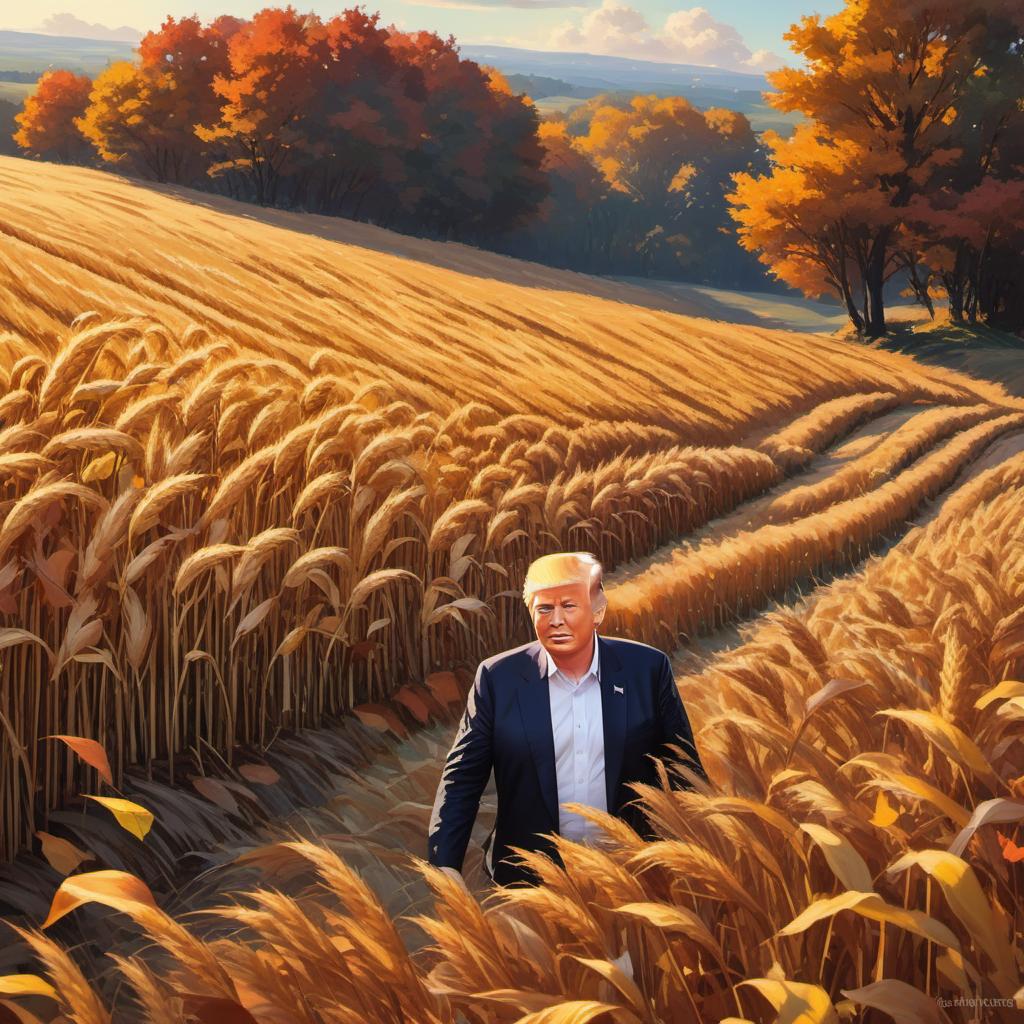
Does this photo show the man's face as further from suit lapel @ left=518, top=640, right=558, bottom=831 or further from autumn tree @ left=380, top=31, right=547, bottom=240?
autumn tree @ left=380, top=31, right=547, bottom=240

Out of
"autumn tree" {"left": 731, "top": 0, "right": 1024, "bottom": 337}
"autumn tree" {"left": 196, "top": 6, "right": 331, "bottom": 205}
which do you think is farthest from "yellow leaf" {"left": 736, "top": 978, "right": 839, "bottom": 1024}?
"autumn tree" {"left": 196, "top": 6, "right": 331, "bottom": 205}

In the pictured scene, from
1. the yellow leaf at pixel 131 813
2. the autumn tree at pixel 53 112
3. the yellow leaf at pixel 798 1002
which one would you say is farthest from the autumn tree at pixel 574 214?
the yellow leaf at pixel 798 1002

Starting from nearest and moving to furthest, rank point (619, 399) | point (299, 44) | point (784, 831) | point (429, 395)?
point (784, 831), point (429, 395), point (619, 399), point (299, 44)

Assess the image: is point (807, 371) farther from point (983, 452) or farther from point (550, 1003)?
point (550, 1003)

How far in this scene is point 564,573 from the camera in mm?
2949

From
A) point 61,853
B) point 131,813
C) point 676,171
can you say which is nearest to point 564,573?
point 131,813

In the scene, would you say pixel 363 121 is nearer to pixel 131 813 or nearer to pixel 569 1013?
pixel 131 813

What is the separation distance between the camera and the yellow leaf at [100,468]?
14.5 feet

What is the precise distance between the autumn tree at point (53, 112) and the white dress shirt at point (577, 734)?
48466mm

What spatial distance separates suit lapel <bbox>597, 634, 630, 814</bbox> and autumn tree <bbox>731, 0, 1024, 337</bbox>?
25.3 metres

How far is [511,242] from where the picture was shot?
1825 inches

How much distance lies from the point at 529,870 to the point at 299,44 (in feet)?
111

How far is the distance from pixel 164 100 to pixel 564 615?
38.6 metres

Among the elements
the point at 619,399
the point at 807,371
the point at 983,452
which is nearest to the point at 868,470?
the point at 619,399
